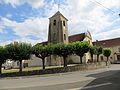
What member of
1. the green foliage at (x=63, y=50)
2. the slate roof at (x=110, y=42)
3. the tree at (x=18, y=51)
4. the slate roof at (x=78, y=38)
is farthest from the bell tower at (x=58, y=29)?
the slate roof at (x=110, y=42)

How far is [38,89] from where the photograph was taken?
8453 millimetres

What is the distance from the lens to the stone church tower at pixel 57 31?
120 ft

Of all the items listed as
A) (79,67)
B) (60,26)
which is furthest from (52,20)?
(79,67)

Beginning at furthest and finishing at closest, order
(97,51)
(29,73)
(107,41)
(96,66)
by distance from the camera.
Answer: (107,41) → (97,51) → (96,66) → (29,73)

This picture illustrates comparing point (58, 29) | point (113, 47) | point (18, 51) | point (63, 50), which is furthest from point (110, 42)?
point (18, 51)

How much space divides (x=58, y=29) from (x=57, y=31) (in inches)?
29.0

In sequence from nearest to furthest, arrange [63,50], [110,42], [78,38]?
[63,50], [78,38], [110,42]

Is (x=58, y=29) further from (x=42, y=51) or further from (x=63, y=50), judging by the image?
(x=63, y=50)

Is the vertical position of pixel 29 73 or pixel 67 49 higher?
pixel 67 49

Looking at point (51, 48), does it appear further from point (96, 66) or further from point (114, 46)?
point (114, 46)

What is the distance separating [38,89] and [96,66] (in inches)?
745

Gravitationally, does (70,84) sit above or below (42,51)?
below

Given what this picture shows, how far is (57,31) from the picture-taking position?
37.9m

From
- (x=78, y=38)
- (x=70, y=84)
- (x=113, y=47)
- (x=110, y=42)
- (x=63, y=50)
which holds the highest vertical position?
(x=78, y=38)
